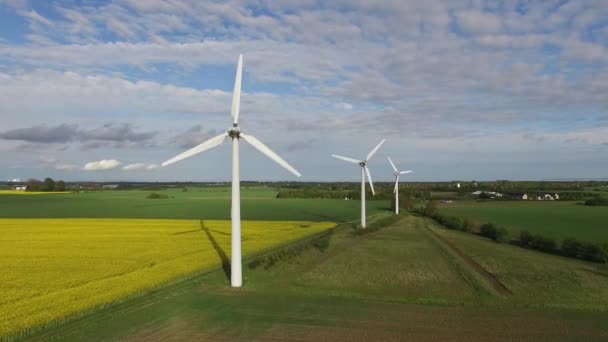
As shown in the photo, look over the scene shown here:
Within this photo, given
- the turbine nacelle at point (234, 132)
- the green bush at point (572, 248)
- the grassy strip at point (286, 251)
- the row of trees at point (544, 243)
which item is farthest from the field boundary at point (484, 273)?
the turbine nacelle at point (234, 132)

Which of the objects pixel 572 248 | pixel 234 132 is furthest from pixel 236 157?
pixel 572 248

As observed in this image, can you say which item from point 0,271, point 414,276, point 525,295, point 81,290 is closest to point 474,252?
point 414,276

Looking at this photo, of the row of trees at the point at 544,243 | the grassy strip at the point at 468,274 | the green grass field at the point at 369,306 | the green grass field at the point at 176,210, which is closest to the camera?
the green grass field at the point at 369,306

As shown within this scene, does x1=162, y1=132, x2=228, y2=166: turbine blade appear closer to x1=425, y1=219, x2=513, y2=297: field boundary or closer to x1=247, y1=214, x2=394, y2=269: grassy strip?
x1=247, y1=214, x2=394, y2=269: grassy strip

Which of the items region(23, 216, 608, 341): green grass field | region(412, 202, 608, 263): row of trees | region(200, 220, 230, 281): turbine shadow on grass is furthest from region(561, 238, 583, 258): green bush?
region(200, 220, 230, 281): turbine shadow on grass

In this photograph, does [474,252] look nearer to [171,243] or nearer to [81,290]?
[171,243]

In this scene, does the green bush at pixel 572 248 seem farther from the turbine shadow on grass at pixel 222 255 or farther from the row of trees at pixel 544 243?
the turbine shadow on grass at pixel 222 255
